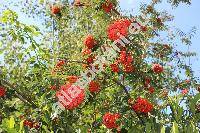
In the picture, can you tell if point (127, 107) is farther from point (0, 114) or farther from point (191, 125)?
point (0, 114)

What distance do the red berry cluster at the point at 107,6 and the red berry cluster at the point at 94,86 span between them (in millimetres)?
1427

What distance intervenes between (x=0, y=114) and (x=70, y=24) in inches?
294

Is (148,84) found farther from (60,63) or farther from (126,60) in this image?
(60,63)

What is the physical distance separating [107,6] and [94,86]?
59.4 inches

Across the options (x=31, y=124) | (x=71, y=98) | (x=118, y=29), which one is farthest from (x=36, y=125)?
(x=118, y=29)

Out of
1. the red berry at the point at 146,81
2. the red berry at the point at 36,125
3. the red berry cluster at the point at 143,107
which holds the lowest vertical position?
the red berry at the point at 36,125

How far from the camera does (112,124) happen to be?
461cm

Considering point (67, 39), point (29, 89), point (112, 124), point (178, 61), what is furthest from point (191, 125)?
point (178, 61)

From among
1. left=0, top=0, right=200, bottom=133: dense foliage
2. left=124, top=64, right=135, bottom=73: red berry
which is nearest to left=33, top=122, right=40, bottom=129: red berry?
left=0, top=0, right=200, bottom=133: dense foliage

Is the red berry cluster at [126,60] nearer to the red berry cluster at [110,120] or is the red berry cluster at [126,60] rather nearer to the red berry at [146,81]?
the red berry at [146,81]

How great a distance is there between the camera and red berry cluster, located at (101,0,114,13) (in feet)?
19.0

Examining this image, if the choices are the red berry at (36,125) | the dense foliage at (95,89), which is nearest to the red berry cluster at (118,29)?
the dense foliage at (95,89)

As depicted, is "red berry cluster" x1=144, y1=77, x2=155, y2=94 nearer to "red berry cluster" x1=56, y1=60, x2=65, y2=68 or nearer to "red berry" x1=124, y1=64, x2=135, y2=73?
"red berry" x1=124, y1=64, x2=135, y2=73

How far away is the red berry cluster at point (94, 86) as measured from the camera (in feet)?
15.8
